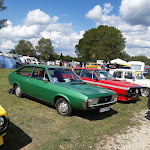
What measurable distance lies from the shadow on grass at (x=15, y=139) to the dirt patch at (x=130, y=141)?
155 centimetres

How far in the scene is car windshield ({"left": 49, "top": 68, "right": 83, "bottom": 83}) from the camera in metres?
5.44

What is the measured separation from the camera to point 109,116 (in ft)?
17.3

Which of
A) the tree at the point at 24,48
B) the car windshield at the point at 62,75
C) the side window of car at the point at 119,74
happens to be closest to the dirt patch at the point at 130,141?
the car windshield at the point at 62,75

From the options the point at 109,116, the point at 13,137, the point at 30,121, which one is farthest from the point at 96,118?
the point at 13,137

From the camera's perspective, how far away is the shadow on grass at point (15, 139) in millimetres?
3106

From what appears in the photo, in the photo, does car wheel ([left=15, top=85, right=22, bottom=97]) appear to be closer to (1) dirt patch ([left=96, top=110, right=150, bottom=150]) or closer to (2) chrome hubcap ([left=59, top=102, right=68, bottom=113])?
(2) chrome hubcap ([left=59, top=102, right=68, bottom=113])

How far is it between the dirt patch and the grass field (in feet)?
0.61

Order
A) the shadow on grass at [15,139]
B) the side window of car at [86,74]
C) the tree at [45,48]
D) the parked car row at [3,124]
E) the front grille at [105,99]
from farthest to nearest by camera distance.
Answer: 1. the tree at [45,48]
2. the side window of car at [86,74]
3. the front grille at [105,99]
4. the shadow on grass at [15,139]
5. the parked car row at [3,124]

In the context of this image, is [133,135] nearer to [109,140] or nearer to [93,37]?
[109,140]

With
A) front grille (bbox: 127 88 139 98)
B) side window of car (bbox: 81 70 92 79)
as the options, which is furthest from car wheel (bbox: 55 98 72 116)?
side window of car (bbox: 81 70 92 79)

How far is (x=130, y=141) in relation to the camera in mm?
3686

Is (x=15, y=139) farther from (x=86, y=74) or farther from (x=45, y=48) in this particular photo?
(x=45, y=48)

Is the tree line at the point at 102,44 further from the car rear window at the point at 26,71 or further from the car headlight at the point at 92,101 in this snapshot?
the car headlight at the point at 92,101

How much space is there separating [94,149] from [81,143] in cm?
32
